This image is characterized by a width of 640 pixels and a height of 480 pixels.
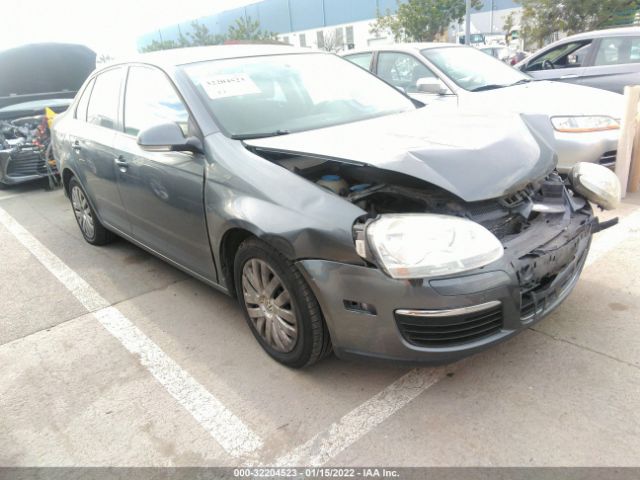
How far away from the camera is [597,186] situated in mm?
2871

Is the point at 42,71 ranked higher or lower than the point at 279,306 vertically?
higher

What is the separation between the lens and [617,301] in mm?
3121

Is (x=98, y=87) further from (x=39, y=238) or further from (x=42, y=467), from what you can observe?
(x=42, y=467)

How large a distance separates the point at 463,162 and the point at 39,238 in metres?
4.71

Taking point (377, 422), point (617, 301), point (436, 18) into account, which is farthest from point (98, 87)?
point (436, 18)

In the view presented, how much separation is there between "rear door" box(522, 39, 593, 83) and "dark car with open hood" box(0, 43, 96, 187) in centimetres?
755

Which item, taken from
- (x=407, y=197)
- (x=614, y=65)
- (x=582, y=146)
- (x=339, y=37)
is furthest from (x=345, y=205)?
(x=339, y=37)

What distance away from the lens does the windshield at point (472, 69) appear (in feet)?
18.8

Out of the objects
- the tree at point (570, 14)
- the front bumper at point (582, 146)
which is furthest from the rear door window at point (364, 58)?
the tree at point (570, 14)

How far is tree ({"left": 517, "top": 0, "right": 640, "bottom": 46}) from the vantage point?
669 inches

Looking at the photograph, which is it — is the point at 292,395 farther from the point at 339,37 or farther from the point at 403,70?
the point at 339,37

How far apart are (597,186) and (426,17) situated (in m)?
26.0

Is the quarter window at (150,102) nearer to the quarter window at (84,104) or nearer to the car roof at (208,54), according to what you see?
the car roof at (208,54)

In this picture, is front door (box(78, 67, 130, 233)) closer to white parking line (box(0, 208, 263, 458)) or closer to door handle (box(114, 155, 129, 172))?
door handle (box(114, 155, 129, 172))
